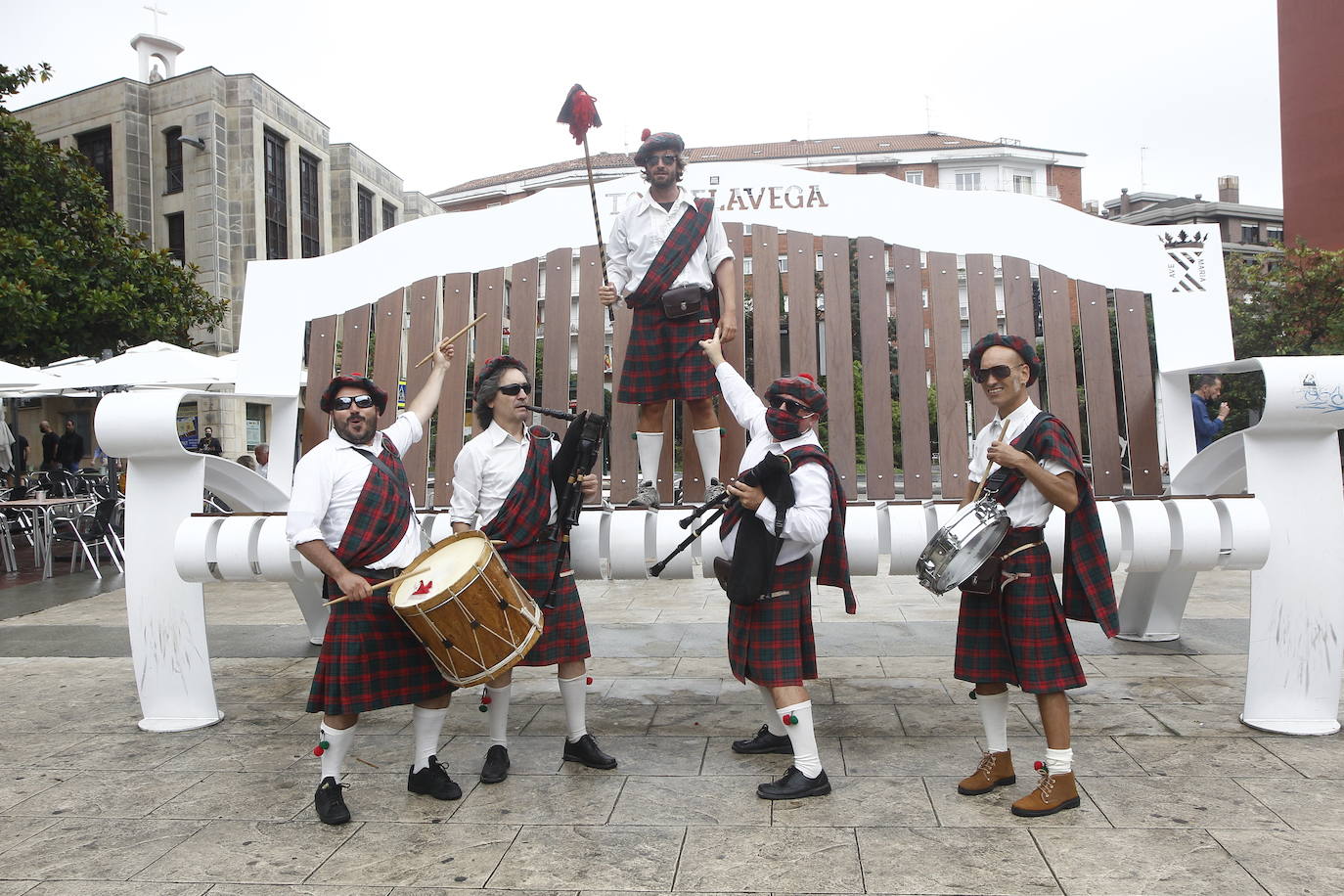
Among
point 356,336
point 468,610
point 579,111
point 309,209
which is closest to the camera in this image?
point 468,610

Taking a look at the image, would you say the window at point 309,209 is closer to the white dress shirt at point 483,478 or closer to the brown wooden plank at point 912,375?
the brown wooden plank at point 912,375

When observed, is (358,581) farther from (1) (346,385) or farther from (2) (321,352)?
(2) (321,352)

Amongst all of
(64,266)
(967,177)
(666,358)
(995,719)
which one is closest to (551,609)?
(666,358)

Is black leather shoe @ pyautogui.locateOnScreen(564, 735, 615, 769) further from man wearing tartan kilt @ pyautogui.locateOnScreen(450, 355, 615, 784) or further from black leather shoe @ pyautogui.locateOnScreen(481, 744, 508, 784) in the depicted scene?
black leather shoe @ pyautogui.locateOnScreen(481, 744, 508, 784)

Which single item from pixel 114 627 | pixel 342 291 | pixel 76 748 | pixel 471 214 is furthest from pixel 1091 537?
pixel 114 627

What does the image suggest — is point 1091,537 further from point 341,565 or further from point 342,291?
point 342,291

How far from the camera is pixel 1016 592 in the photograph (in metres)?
3.74

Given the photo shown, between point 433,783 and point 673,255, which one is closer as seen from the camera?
point 433,783

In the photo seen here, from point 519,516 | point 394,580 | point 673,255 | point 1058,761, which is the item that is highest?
point 673,255

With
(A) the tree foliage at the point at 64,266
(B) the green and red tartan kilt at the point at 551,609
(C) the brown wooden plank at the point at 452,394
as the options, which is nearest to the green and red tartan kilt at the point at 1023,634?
(B) the green and red tartan kilt at the point at 551,609

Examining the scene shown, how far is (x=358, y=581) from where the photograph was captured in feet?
12.2

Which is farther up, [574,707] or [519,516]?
[519,516]

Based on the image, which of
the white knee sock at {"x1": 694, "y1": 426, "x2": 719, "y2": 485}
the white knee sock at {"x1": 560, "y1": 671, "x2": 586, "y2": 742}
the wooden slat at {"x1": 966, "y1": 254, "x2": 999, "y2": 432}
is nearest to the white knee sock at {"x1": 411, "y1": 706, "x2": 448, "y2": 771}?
the white knee sock at {"x1": 560, "y1": 671, "x2": 586, "y2": 742}

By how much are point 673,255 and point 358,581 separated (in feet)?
7.46
